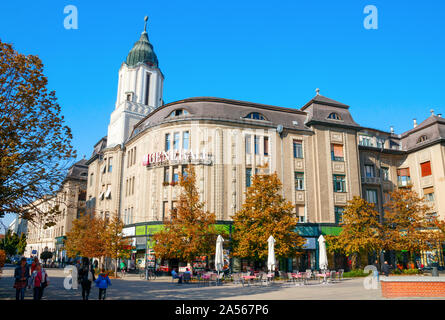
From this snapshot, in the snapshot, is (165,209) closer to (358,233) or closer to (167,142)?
(167,142)

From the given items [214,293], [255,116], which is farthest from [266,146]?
[214,293]

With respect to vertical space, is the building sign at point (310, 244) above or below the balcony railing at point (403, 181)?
below

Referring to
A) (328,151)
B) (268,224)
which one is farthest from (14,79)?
(328,151)

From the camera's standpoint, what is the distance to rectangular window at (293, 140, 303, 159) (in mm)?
35938

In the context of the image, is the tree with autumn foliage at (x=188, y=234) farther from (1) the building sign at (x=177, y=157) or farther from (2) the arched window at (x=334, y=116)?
(2) the arched window at (x=334, y=116)

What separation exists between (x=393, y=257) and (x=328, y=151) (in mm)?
13277

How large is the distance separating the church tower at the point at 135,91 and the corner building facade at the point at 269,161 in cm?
322

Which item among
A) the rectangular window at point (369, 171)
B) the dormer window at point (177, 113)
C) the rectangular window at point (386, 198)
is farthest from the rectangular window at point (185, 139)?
the rectangular window at point (386, 198)

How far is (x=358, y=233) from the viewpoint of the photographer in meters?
29.7

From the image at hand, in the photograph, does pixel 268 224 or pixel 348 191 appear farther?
pixel 348 191

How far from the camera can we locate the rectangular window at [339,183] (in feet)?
116

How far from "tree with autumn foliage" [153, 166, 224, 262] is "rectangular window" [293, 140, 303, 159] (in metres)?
Answer: 12.7
